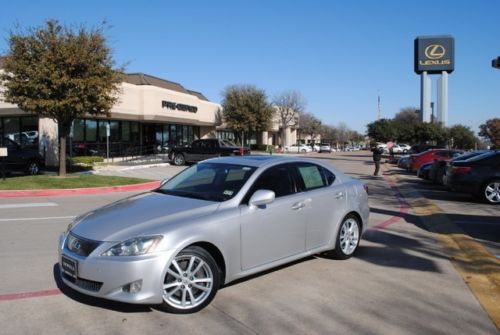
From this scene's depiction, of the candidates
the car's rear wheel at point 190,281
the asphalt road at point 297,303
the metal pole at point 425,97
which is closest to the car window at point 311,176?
the asphalt road at point 297,303

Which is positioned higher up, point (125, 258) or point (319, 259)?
point (125, 258)

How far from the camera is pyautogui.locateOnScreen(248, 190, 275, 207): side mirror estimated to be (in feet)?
17.5

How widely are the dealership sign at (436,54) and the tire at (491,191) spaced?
219ft

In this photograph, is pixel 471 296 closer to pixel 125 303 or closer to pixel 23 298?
pixel 125 303

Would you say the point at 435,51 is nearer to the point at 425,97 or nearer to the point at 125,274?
the point at 425,97

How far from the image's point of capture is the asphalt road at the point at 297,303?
4.45 metres

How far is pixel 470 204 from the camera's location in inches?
527

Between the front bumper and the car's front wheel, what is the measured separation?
11348mm

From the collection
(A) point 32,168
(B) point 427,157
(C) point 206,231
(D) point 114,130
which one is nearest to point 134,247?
(C) point 206,231

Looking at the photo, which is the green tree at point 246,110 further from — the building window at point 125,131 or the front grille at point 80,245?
the front grille at point 80,245

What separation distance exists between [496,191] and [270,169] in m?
9.80

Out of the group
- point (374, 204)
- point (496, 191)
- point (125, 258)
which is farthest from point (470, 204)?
point (125, 258)

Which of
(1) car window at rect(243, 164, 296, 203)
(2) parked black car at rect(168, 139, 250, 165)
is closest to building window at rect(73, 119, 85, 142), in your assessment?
(2) parked black car at rect(168, 139, 250, 165)

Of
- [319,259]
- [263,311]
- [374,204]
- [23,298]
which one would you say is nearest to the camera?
[263,311]
